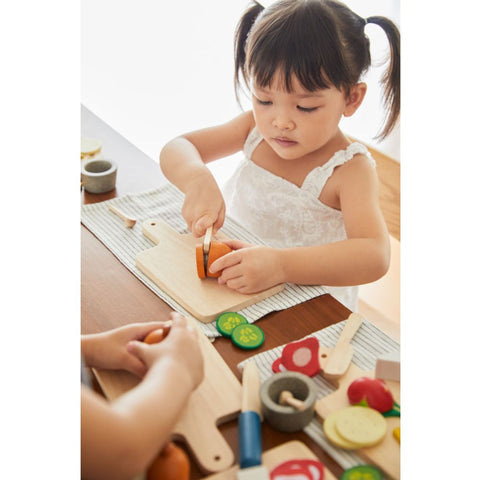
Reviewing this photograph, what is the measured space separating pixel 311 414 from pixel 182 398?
0.14m

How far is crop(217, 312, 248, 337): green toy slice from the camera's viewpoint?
0.68m

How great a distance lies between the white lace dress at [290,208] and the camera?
1019 mm

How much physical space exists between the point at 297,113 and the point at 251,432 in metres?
0.53

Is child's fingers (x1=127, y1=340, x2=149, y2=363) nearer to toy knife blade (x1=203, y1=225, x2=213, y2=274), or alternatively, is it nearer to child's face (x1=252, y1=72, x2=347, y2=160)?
toy knife blade (x1=203, y1=225, x2=213, y2=274)

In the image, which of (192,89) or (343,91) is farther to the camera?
(192,89)

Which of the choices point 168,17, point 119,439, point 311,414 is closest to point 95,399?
point 119,439

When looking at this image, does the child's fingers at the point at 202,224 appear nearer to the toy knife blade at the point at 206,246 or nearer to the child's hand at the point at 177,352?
the toy knife blade at the point at 206,246

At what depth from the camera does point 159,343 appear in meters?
0.57

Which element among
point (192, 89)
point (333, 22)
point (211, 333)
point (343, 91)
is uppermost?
point (333, 22)

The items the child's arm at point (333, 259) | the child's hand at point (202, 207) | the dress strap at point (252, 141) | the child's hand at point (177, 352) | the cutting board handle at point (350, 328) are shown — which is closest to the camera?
the child's hand at point (177, 352)

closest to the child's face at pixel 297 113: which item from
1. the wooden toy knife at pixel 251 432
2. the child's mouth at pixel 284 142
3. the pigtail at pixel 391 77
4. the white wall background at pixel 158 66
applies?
the child's mouth at pixel 284 142

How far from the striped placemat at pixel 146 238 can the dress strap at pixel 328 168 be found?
0.61 ft

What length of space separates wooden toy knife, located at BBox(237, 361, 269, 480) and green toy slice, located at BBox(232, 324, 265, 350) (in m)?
0.06

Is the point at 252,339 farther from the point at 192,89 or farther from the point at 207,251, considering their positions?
the point at 192,89
